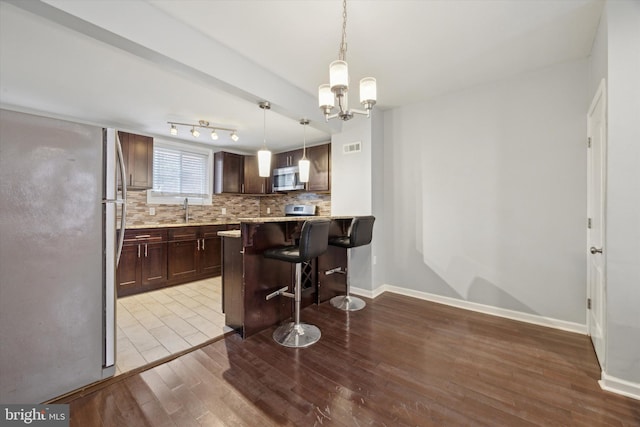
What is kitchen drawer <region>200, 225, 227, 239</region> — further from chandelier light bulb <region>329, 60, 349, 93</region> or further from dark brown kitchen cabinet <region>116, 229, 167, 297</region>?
chandelier light bulb <region>329, 60, 349, 93</region>

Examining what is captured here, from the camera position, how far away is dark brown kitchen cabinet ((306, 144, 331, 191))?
4.29 metres

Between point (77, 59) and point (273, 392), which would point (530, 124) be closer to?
point (273, 392)

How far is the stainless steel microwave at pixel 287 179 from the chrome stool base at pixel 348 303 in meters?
2.23

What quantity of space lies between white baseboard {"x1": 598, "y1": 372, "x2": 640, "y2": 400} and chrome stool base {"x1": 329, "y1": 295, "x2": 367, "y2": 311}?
1.89m

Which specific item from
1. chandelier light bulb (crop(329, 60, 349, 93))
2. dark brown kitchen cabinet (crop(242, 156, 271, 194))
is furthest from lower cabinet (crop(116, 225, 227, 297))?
chandelier light bulb (crop(329, 60, 349, 93))

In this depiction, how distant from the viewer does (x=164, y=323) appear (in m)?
2.59

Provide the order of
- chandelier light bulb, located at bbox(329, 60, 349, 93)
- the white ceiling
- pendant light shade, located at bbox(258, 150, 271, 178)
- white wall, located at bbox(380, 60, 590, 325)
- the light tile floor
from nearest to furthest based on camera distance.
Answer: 1. chandelier light bulb, located at bbox(329, 60, 349, 93)
2. the white ceiling
3. the light tile floor
4. white wall, located at bbox(380, 60, 590, 325)
5. pendant light shade, located at bbox(258, 150, 271, 178)

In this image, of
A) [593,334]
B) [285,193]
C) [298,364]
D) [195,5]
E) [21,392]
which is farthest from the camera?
[285,193]

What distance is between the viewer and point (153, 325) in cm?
255

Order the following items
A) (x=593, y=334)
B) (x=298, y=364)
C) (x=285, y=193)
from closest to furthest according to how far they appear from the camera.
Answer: (x=298, y=364), (x=593, y=334), (x=285, y=193)

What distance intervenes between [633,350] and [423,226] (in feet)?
6.29

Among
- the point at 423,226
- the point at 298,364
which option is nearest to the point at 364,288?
the point at 423,226

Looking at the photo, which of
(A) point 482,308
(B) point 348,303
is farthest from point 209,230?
(A) point 482,308

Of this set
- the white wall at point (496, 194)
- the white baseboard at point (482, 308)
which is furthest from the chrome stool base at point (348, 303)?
the white wall at point (496, 194)
